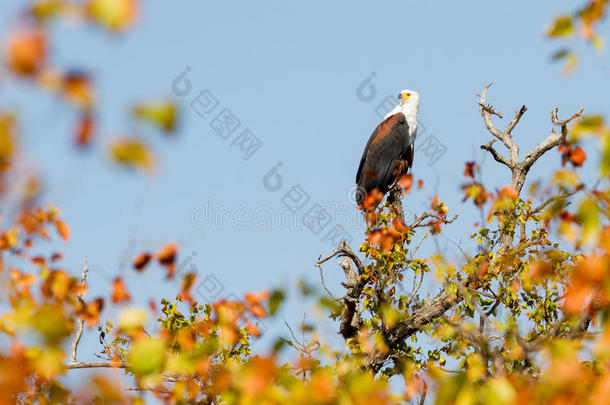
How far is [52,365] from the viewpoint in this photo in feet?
7.26

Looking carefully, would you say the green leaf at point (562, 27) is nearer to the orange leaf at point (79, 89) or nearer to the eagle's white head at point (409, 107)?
the orange leaf at point (79, 89)

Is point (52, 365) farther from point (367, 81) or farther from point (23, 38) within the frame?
point (367, 81)

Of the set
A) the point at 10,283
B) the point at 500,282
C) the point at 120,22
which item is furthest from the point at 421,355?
the point at 120,22

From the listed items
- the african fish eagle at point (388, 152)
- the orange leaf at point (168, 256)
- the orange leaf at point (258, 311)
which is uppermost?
the african fish eagle at point (388, 152)

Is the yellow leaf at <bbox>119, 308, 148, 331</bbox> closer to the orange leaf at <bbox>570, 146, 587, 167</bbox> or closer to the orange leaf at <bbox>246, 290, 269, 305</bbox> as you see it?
the orange leaf at <bbox>246, 290, 269, 305</bbox>

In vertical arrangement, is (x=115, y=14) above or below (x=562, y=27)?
above

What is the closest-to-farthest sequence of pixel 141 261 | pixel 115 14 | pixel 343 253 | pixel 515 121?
pixel 115 14, pixel 141 261, pixel 343 253, pixel 515 121

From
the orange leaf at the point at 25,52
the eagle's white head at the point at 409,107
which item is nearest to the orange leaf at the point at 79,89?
the orange leaf at the point at 25,52

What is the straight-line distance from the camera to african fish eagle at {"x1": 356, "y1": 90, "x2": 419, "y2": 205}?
408 inches

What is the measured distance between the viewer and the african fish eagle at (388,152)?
34.0 ft

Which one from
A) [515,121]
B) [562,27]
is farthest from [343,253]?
[562,27]

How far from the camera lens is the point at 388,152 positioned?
10.7 meters

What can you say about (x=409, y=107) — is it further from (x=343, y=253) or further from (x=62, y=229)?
(x=62, y=229)

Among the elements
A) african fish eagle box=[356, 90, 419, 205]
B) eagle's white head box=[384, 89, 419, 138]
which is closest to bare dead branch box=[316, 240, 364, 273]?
african fish eagle box=[356, 90, 419, 205]
